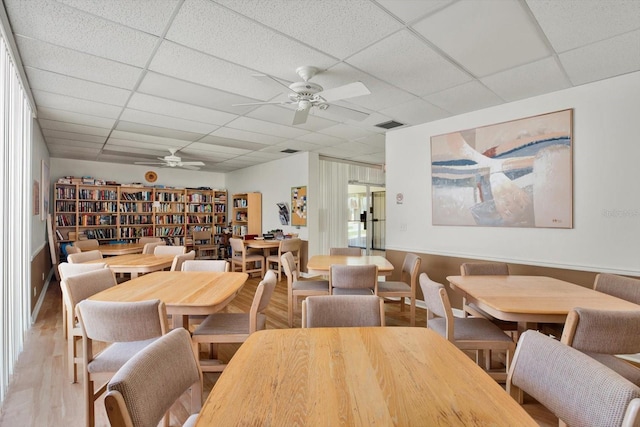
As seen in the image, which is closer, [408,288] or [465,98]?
[465,98]

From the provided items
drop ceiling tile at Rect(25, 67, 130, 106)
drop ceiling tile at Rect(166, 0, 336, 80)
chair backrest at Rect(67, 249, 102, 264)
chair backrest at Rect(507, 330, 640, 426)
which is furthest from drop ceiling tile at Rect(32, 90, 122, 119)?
chair backrest at Rect(507, 330, 640, 426)

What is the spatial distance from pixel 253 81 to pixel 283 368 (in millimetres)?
2600

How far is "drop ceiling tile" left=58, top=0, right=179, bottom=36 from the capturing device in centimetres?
184

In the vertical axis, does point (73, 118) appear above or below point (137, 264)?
above

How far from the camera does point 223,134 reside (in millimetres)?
4820

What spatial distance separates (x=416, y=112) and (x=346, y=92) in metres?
1.63

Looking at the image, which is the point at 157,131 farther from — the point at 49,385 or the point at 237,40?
the point at 49,385

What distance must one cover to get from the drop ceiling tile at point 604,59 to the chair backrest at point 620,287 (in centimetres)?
177

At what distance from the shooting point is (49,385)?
7.82 ft

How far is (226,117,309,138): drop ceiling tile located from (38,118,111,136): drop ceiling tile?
2025mm

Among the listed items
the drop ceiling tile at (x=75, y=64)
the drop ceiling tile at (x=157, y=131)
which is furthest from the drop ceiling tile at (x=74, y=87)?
the drop ceiling tile at (x=157, y=131)

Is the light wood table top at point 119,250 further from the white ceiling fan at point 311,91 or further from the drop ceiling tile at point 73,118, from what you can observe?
the white ceiling fan at point 311,91

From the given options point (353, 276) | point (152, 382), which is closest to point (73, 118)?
point (353, 276)

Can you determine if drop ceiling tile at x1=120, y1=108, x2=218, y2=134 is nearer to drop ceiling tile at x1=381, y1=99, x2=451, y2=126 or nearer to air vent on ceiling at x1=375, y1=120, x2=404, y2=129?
air vent on ceiling at x1=375, y1=120, x2=404, y2=129
